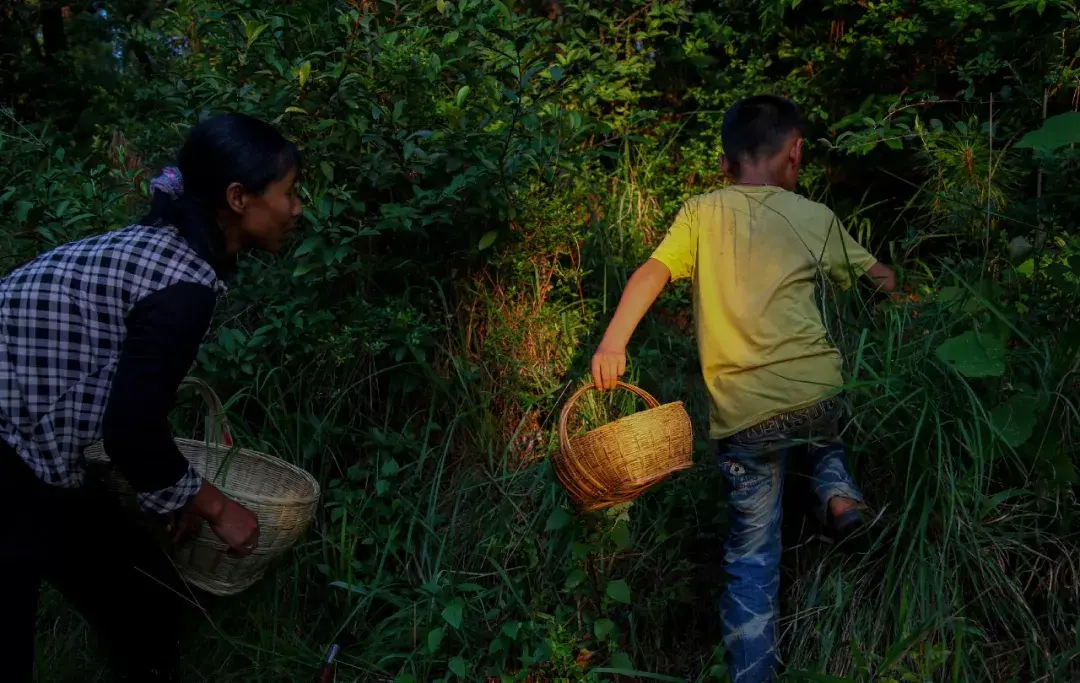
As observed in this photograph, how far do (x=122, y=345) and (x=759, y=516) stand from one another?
1.74 metres

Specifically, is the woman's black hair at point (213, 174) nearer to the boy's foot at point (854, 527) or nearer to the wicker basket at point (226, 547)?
the wicker basket at point (226, 547)

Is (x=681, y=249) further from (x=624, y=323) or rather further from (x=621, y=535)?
(x=621, y=535)

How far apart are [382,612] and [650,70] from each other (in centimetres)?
287

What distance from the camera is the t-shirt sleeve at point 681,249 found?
9.79 feet

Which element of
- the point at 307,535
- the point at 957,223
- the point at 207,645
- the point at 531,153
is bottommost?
the point at 207,645

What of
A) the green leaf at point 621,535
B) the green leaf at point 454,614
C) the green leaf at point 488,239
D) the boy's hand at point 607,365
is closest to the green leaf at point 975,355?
the boy's hand at point 607,365

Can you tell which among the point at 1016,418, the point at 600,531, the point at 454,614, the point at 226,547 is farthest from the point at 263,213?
the point at 1016,418

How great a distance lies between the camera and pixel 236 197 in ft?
7.84

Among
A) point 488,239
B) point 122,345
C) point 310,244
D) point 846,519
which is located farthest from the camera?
point 488,239

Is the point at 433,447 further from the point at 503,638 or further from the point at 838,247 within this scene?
the point at 838,247

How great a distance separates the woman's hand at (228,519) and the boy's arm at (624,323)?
1012 mm

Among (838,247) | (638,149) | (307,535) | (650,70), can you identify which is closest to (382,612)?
(307,535)

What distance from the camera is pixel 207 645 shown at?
11.3 feet

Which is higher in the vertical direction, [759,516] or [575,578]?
[759,516]
